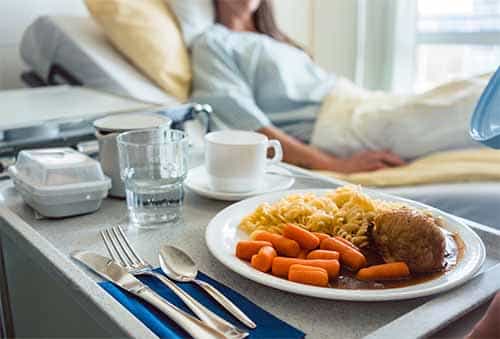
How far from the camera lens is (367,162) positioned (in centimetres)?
150

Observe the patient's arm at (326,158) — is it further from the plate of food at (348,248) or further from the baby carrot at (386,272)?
the baby carrot at (386,272)

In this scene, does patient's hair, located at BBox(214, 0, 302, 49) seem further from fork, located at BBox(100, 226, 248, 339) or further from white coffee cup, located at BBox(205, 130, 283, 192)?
fork, located at BBox(100, 226, 248, 339)

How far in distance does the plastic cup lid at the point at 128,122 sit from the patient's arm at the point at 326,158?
0.76 metres

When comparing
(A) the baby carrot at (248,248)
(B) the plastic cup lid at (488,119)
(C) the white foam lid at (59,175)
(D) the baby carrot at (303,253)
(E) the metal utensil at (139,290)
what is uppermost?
(B) the plastic cup lid at (488,119)

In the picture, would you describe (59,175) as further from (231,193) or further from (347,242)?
(347,242)

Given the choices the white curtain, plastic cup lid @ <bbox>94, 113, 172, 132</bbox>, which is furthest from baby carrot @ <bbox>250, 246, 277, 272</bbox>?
the white curtain

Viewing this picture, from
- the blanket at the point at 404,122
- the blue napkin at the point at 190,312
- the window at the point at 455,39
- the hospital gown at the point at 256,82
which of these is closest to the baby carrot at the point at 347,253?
the blue napkin at the point at 190,312

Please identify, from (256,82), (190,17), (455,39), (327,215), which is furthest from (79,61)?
(455,39)

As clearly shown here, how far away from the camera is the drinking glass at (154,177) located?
74cm

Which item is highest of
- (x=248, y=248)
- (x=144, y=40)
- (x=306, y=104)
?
(x=144, y=40)

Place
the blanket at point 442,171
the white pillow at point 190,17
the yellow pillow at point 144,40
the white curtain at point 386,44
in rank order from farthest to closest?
the white curtain at point 386,44
the white pillow at point 190,17
the yellow pillow at point 144,40
the blanket at point 442,171

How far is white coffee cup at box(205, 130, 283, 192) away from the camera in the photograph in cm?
79

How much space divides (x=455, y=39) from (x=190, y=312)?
82.7 inches

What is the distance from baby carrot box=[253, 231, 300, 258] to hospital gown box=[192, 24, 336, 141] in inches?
39.9
